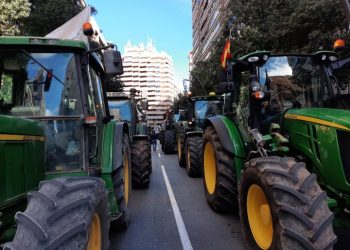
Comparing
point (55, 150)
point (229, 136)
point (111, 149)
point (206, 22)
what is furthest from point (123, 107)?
point (206, 22)

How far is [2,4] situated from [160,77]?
45609 mm

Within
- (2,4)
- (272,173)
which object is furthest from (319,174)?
(2,4)

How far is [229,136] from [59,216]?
3.88m

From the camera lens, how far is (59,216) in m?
2.95

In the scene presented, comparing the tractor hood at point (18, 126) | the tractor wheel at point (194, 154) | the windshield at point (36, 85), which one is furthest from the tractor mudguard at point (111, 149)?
the tractor wheel at point (194, 154)

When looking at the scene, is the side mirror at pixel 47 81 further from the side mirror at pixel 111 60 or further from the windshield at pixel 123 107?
the windshield at pixel 123 107

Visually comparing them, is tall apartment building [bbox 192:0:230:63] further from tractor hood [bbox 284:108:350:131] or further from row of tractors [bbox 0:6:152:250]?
row of tractors [bbox 0:6:152:250]

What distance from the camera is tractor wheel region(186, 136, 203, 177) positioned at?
10555mm

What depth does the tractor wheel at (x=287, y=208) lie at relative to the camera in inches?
140

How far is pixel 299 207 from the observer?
145 inches

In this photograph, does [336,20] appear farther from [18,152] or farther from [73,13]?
[18,152]

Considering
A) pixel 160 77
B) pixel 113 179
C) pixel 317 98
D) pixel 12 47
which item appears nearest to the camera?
pixel 12 47

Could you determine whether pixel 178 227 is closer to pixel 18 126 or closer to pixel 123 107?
pixel 18 126

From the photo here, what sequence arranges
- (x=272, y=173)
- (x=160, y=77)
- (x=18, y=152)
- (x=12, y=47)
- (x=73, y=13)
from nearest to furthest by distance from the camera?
(x=18, y=152), (x=272, y=173), (x=12, y=47), (x=73, y=13), (x=160, y=77)
